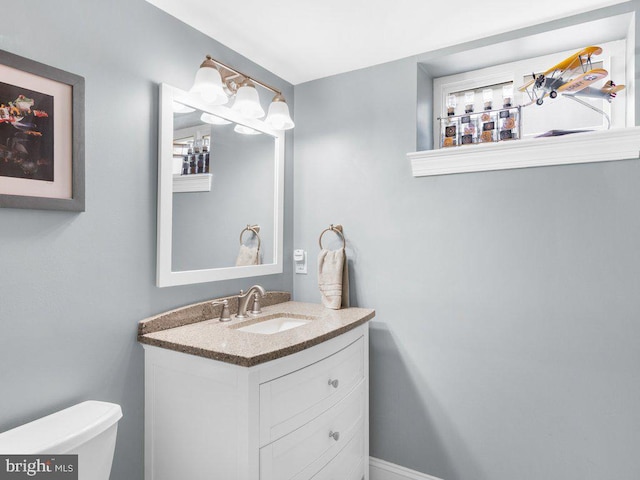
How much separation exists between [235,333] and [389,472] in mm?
1252

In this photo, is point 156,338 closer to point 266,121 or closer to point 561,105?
point 266,121

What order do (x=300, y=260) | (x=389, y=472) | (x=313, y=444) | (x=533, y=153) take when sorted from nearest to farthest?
(x=313, y=444) → (x=533, y=153) → (x=389, y=472) → (x=300, y=260)

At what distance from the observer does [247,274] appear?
6.73 ft

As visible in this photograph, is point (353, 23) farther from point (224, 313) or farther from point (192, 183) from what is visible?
point (224, 313)

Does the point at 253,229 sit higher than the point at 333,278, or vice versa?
the point at 253,229

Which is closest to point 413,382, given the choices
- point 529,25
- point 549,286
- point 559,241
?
point 549,286

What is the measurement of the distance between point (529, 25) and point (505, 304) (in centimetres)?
130

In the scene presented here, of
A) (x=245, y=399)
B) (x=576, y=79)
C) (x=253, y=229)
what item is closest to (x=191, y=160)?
(x=253, y=229)

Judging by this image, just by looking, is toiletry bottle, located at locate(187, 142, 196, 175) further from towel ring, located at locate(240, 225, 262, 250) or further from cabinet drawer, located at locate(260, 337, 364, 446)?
cabinet drawer, located at locate(260, 337, 364, 446)

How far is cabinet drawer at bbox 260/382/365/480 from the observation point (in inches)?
51.9

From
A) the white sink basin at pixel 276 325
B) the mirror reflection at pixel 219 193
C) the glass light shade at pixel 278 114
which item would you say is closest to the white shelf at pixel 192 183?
the mirror reflection at pixel 219 193

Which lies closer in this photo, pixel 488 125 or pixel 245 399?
pixel 245 399

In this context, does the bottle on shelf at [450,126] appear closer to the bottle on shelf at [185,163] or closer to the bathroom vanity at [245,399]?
the bathroom vanity at [245,399]

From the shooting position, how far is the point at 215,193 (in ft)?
6.14
